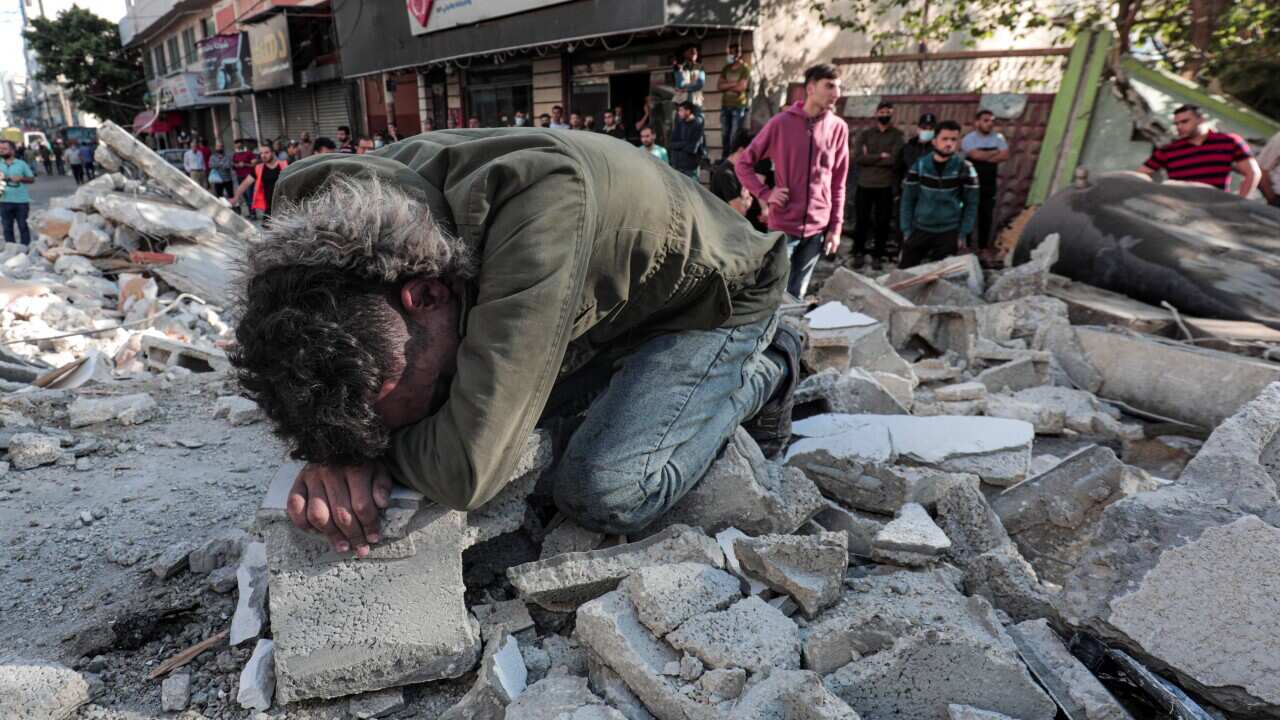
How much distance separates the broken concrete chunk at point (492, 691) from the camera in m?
1.61

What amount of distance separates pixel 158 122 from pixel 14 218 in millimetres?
27148

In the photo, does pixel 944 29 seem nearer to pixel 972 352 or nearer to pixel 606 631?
pixel 972 352

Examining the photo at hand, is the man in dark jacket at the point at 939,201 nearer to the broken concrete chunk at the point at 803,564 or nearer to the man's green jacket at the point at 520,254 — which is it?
the man's green jacket at the point at 520,254

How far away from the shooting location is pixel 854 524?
7.29ft

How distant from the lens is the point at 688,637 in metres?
1.60

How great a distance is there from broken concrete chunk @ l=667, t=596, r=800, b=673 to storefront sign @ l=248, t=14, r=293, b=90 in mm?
21358

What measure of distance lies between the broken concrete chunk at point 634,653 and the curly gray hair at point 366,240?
0.83m

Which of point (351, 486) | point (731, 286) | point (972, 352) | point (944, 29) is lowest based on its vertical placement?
point (972, 352)

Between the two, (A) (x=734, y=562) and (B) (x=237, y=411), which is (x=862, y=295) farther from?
(B) (x=237, y=411)

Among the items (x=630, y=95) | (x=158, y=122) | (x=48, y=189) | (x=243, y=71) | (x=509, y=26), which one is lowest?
(x=48, y=189)

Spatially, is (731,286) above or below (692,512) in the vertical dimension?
above

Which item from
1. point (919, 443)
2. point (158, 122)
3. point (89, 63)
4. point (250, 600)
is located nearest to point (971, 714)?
point (919, 443)

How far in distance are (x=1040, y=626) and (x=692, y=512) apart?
0.94 metres

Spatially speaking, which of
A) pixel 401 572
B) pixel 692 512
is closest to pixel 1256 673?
pixel 692 512
